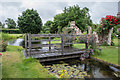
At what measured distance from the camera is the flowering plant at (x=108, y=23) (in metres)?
8.94

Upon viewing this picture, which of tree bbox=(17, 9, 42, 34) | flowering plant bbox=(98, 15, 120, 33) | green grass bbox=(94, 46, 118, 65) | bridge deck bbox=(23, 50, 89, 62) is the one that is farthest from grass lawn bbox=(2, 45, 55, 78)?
tree bbox=(17, 9, 42, 34)

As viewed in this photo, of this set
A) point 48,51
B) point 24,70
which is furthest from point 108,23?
point 24,70

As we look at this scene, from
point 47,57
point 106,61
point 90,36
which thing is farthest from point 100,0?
point 47,57

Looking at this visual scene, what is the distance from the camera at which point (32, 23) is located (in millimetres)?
22391

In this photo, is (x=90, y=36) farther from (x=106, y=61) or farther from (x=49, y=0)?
(x=49, y=0)

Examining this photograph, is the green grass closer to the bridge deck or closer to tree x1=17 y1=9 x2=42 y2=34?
the bridge deck

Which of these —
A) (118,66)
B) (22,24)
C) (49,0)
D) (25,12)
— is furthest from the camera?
(25,12)

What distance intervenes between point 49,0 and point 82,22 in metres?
19.5

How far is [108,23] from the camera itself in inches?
364

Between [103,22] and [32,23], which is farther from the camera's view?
[32,23]

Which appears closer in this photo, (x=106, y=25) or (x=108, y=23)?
(x=108, y=23)

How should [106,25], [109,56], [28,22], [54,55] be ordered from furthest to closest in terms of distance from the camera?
[28,22]
[106,25]
[109,56]
[54,55]

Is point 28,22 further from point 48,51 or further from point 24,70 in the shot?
point 24,70

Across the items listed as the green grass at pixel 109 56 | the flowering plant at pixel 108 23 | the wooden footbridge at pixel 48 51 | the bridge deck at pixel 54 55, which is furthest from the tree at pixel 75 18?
the wooden footbridge at pixel 48 51
